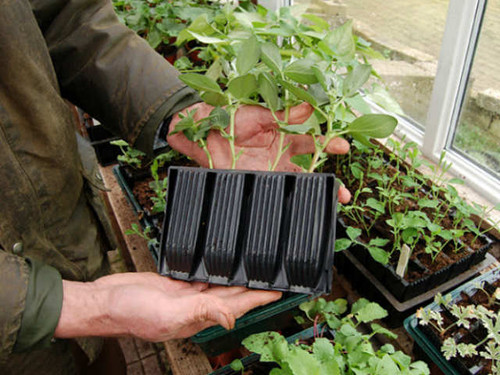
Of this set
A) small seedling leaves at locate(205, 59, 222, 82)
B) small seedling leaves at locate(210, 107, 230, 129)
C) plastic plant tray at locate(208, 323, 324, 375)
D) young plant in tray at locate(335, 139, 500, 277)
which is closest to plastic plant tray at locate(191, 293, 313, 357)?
plastic plant tray at locate(208, 323, 324, 375)

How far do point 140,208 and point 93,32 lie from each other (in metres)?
0.52

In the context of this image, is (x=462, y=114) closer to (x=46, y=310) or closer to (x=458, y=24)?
(x=458, y=24)

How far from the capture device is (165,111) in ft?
3.17

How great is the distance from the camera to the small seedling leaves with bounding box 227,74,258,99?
82cm

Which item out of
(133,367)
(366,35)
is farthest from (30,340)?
(366,35)

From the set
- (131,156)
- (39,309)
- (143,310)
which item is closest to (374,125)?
(143,310)

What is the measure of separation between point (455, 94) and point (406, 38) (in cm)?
30

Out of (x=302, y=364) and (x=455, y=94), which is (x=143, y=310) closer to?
(x=302, y=364)

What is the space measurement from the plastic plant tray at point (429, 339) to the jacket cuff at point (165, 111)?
68 centimetres

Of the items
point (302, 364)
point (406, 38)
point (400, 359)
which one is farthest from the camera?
point (406, 38)

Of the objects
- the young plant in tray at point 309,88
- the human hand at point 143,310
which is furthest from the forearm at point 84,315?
the young plant in tray at point 309,88

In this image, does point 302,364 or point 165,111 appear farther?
point 165,111

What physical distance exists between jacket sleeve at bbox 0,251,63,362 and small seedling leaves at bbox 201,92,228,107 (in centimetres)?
46

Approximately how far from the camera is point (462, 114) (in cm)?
117
